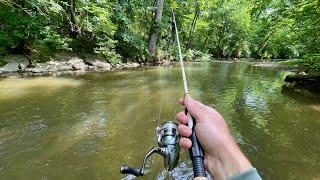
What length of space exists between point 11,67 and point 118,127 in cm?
795

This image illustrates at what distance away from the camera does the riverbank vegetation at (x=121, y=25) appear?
38.6 ft

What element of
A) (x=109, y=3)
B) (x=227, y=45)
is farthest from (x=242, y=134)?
(x=227, y=45)

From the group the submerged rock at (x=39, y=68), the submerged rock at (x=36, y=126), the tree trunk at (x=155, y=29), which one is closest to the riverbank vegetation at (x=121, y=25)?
the tree trunk at (x=155, y=29)

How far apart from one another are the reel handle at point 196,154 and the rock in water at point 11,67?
11.5m

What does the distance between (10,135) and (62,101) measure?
2.46 meters

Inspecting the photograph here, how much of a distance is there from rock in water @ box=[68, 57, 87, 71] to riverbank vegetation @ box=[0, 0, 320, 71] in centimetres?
49

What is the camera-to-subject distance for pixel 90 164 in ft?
13.4

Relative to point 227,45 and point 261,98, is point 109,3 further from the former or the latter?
point 227,45

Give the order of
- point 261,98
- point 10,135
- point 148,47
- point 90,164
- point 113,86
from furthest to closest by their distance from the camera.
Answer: point 148,47, point 113,86, point 261,98, point 10,135, point 90,164

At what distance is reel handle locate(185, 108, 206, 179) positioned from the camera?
1299 millimetres

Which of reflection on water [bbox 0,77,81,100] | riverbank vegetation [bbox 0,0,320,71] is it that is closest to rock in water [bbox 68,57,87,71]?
riverbank vegetation [bbox 0,0,320,71]

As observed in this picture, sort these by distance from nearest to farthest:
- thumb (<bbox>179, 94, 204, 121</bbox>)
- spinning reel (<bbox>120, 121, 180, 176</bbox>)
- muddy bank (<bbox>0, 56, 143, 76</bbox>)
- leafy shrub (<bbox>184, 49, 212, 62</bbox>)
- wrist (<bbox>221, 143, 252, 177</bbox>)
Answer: wrist (<bbox>221, 143, 252, 177</bbox>), thumb (<bbox>179, 94, 204, 121</bbox>), spinning reel (<bbox>120, 121, 180, 176</bbox>), muddy bank (<bbox>0, 56, 143, 76</bbox>), leafy shrub (<bbox>184, 49, 212, 62</bbox>)

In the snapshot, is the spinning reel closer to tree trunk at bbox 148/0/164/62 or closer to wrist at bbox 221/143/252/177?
wrist at bbox 221/143/252/177

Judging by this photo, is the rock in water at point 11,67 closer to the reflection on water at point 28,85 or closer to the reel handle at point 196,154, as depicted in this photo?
the reflection on water at point 28,85
